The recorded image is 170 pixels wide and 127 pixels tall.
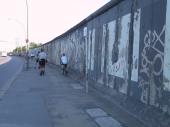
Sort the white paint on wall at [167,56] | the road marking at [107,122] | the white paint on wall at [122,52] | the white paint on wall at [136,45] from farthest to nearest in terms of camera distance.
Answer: the white paint on wall at [122,52], the white paint on wall at [136,45], the road marking at [107,122], the white paint on wall at [167,56]

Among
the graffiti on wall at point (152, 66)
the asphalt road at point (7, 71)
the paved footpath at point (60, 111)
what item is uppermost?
the graffiti on wall at point (152, 66)

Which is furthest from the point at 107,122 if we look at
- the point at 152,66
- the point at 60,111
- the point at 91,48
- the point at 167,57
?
the point at 91,48

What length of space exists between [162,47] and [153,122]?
155 centimetres

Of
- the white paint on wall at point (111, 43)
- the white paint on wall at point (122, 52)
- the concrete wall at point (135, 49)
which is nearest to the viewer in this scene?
the concrete wall at point (135, 49)

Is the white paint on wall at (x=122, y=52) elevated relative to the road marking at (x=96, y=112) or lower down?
elevated

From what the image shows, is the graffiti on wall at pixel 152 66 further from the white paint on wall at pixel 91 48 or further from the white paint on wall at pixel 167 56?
the white paint on wall at pixel 91 48

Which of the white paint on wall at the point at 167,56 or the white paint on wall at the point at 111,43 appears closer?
the white paint on wall at the point at 167,56

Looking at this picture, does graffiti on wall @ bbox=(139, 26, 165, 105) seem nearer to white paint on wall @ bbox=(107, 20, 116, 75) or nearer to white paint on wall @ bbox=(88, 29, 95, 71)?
white paint on wall @ bbox=(107, 20, 116, 75)

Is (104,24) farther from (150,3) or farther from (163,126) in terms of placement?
(163,126)

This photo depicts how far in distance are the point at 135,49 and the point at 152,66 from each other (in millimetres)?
1786

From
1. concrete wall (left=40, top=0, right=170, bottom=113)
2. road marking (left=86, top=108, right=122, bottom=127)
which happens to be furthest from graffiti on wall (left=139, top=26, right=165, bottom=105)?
road marking (left=86, top=108, right=122, bottom=127)

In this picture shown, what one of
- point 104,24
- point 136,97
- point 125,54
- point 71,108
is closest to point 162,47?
point 136,97

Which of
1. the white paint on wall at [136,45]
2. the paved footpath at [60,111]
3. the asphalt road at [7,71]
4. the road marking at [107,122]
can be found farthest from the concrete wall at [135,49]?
the asphalt road at [7,71]

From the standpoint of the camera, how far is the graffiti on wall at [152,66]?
9.46 m
